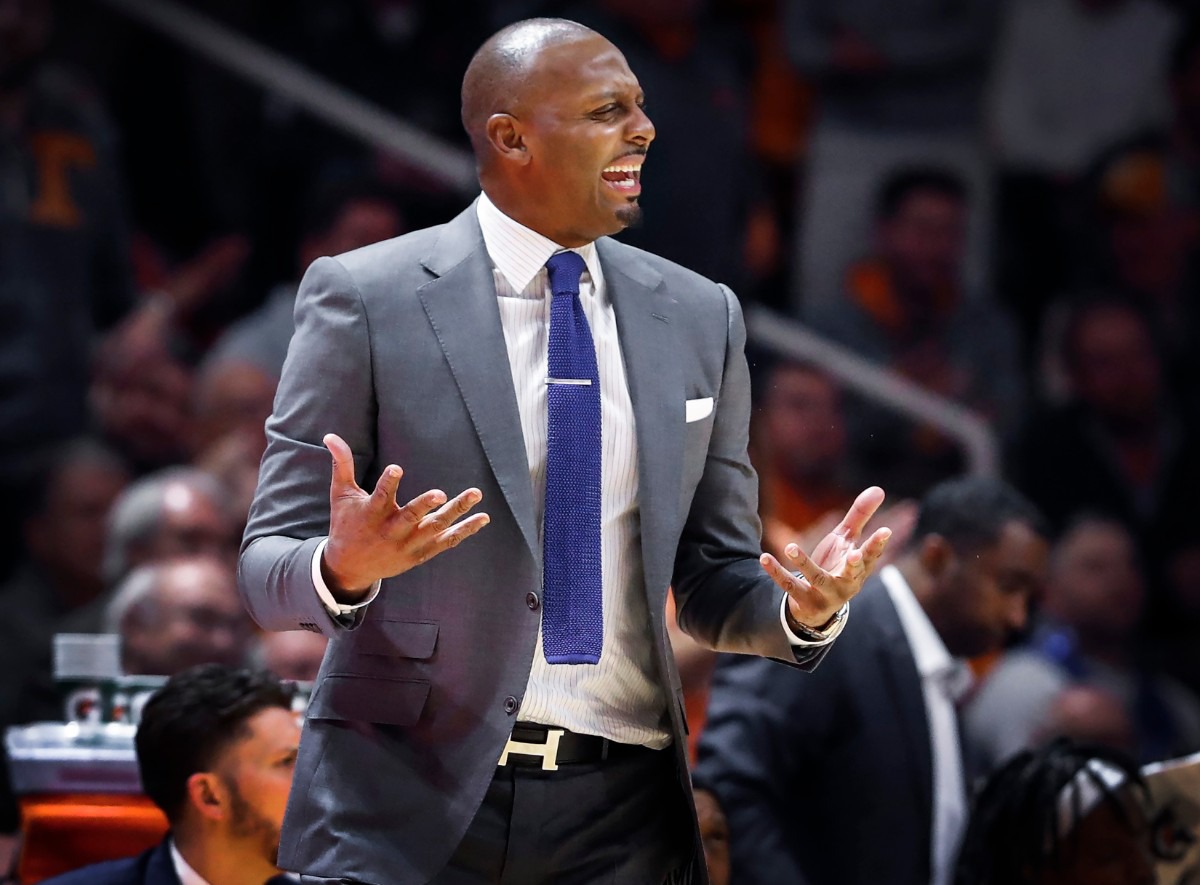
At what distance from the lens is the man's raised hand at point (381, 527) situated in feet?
6.35

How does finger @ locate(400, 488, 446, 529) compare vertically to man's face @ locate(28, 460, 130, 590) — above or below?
above

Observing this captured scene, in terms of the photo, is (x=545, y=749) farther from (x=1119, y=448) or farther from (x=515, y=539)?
(x=1119, y=448)

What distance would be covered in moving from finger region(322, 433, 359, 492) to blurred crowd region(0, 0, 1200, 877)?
98.6 inches

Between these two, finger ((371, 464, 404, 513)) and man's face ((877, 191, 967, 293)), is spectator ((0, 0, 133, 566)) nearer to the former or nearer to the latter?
man's face ((877, 191, 967, 293))

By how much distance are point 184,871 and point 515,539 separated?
4.14ft

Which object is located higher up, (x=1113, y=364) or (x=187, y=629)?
(x=1113, y=364)

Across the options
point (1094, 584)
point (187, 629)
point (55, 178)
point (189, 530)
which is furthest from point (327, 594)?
point (1094, 584)

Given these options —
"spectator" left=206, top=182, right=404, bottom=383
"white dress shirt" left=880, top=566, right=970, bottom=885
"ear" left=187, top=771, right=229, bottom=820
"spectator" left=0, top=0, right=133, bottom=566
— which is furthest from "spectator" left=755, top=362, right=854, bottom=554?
"ear" left=187, top=771, right=229, bottom=820

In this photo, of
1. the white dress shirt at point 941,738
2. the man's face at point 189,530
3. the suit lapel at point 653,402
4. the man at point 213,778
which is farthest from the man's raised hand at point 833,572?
the man's face at point 189,530

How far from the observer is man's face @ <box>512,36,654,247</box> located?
226 centimetres

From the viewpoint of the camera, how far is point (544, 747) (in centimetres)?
217

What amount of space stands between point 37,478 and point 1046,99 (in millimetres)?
3592

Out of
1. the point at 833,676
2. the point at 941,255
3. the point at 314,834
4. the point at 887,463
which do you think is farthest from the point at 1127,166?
the point at 314,834

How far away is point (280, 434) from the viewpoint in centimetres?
216
